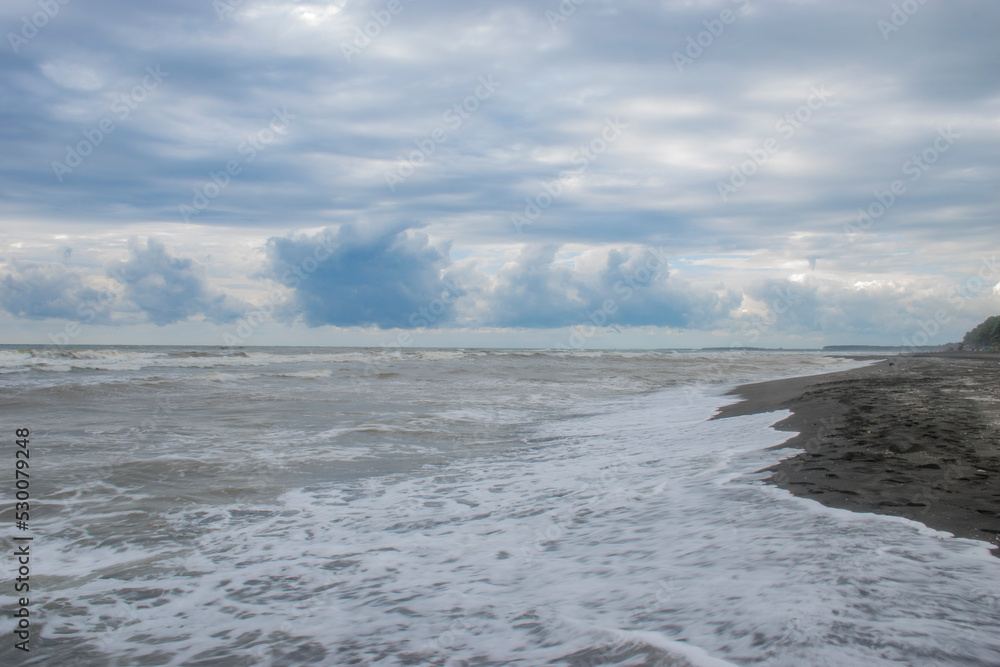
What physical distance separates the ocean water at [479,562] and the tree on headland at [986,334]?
89.5 meters

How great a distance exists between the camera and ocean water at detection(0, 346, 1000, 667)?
9.20 ft

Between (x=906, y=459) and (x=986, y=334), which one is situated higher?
(x=986, y=334)

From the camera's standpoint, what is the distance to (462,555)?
4.48 metres

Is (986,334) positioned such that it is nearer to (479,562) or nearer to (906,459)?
(906,459)

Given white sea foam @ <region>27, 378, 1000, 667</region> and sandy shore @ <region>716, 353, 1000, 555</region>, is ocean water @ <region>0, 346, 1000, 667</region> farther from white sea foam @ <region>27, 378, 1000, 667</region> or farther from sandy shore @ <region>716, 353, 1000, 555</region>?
sandy shore @ <region>716, 353, 1000, 555</region>

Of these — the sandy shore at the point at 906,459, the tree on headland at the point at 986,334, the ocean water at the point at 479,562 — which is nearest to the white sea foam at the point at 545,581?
the ocean water at the point at 479,562

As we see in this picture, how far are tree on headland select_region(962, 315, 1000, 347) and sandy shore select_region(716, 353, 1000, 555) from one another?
8333cm

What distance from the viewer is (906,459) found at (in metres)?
5.73

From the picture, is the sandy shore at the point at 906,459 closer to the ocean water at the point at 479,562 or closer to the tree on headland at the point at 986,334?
the ocean water at the point at 479,562

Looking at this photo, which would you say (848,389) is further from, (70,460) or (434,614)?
(70,460)

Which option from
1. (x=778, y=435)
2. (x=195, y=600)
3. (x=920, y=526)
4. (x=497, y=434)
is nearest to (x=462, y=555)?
(x=195, y=600)

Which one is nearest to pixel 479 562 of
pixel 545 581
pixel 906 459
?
pixel 545 581

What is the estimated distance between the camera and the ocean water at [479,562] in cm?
280

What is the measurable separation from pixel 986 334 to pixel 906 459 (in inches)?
3908
